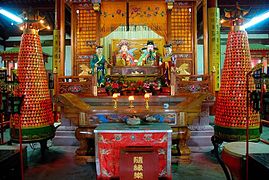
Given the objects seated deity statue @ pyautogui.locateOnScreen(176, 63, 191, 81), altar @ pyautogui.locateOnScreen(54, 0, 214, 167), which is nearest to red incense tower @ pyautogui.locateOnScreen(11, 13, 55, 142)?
altar @ pyautogui.locateOnScreen(54, 0, 214, 167)

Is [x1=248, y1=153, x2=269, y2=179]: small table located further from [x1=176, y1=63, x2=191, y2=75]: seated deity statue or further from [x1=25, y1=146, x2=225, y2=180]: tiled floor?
[x1=176, y1=63, x2=191, y2=75]: seated deity statue

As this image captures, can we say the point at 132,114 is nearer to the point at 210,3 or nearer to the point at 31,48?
the point at 31,48

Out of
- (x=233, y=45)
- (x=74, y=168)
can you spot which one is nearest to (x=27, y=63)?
(x=74, y=168)

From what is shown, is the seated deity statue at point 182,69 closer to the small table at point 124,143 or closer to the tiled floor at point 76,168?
the tiled floor at point 76,168

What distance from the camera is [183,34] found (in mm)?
8781

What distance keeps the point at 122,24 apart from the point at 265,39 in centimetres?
894

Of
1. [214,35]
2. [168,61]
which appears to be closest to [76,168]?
[168,61]

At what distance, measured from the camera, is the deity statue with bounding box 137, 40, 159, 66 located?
8.01 metres

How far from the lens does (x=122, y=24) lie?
8.94m

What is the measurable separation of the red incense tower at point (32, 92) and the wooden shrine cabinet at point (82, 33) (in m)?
3.25

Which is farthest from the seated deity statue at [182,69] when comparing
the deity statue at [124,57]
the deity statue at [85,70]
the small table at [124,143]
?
the small table at [124,143]

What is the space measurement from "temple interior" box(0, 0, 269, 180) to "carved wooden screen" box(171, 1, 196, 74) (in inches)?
1.3

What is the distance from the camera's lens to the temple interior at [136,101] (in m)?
3.59

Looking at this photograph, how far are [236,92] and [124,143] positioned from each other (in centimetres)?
240
